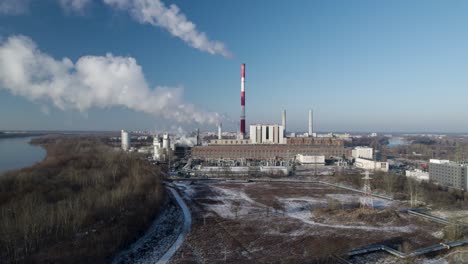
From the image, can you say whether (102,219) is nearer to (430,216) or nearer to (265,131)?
(430,216)

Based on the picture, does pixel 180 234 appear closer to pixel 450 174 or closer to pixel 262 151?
pixel 450 174

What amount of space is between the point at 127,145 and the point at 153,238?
81.6 ft

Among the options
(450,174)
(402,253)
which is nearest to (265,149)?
(450,174)

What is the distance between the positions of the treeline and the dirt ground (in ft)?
4.57

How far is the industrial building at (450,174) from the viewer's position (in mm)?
12166

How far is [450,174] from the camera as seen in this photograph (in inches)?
504

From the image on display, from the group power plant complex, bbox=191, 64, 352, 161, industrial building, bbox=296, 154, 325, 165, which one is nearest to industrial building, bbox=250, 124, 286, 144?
power plant complex, bbox=191, 64, 352, 161

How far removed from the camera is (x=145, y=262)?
209 inches

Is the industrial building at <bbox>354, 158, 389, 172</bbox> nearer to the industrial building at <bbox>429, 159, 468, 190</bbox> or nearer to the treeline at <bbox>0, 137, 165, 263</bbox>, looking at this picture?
the industrial building at <bbox>429, 159, 468, 190</bbox>

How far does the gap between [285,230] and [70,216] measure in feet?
16.0

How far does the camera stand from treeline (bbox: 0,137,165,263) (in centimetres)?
517

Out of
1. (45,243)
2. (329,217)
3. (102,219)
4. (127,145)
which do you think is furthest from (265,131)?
(45,243)

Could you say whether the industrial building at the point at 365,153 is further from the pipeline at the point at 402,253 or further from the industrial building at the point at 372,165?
the pipeline at the point at 402,253

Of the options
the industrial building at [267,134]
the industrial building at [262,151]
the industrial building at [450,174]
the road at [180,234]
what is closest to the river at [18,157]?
the road at [180,234]
